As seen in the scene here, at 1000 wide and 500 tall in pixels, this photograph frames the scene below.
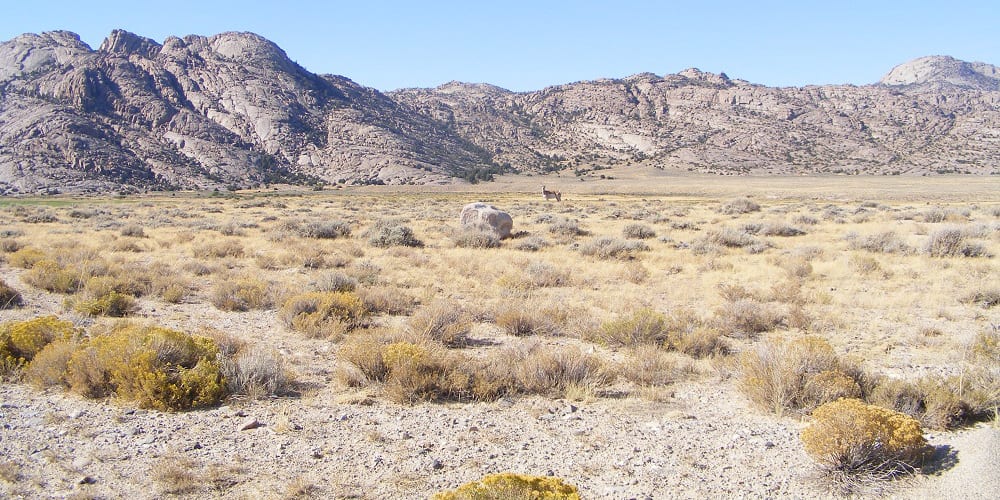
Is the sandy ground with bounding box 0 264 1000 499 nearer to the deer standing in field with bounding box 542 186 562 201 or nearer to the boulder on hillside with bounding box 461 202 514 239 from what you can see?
the boulder on hillside with bounding box 461 202 514 239

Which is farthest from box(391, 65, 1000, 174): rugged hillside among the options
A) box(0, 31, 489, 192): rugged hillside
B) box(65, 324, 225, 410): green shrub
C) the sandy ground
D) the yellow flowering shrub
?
the yellow flowering shrub

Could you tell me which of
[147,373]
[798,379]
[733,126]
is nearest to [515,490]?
[798,379]

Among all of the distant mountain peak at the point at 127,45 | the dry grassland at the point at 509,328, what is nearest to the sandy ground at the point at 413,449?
the dry grassland at the point at 509,328

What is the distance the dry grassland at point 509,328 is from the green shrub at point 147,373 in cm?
20

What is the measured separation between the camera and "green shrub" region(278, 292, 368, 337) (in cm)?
885

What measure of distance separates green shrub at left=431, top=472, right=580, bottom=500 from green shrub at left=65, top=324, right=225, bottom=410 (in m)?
3.83

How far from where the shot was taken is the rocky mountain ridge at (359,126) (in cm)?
8494

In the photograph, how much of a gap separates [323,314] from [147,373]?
11.2ft

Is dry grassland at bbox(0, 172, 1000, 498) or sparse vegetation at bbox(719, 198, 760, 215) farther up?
sparse vegetation at bbox(719, 198, 760, 215)

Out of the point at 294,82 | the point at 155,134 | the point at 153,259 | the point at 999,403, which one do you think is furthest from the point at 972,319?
the point at 294,82

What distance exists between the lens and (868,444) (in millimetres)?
4480

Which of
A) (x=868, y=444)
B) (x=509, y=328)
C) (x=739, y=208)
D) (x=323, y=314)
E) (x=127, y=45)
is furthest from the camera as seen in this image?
(x=127, y=45)

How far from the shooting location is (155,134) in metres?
94.9

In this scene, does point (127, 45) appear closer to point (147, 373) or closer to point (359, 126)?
point (359, 126)
